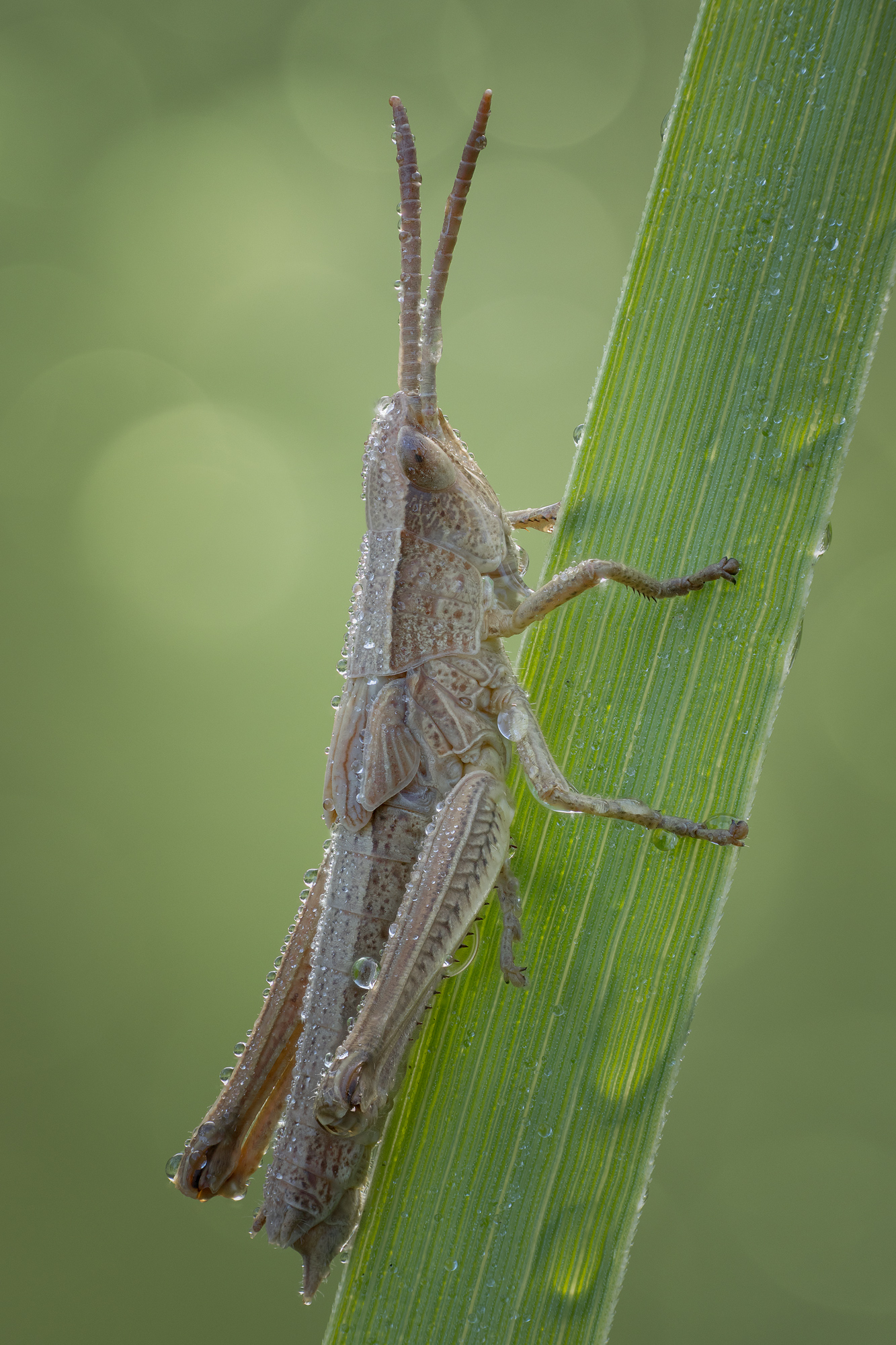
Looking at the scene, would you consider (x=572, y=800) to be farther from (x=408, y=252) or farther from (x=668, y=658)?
(x=408, y=252)

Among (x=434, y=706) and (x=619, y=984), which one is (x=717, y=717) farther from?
(x=434, y=706)

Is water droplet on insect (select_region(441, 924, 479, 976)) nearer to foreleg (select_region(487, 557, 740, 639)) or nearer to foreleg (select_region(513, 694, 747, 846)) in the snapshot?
foreleg (select_region(513, 694, 747, 846))

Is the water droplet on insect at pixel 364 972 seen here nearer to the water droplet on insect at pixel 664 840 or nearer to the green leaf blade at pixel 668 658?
the green leaf blade at pixel 668 658

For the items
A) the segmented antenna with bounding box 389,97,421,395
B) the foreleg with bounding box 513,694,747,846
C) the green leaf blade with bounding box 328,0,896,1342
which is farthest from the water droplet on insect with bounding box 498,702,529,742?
the segmented antenna with bounding box 389,97,421,395

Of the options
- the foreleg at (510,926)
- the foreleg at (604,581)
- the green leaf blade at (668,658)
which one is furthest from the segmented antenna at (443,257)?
the foreleg at (510,926)

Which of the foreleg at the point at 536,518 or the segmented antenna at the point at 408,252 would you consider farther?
the foreleg at the point at 536,518

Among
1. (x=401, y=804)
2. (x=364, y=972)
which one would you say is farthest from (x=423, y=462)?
(x=364, y=972)
